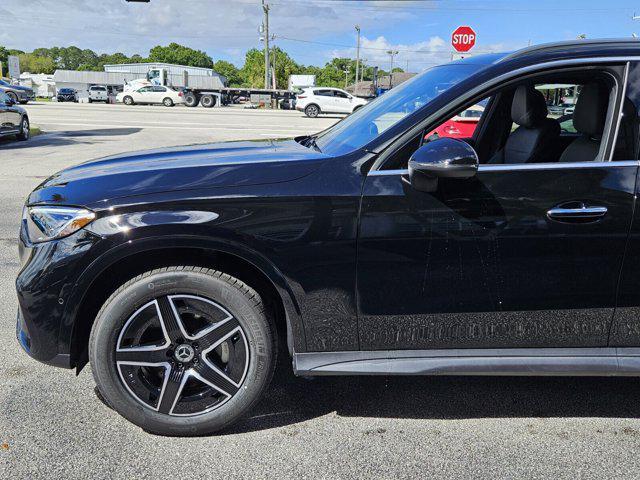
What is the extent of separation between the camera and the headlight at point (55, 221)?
2564 millimetres

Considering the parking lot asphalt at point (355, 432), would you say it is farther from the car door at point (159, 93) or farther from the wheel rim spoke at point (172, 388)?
the car door at point (159, 93)

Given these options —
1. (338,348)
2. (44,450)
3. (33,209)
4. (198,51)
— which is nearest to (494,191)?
(338,348)

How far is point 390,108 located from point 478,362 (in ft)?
4.87

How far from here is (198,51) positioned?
539 feet

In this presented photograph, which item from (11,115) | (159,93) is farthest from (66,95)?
(11,115)

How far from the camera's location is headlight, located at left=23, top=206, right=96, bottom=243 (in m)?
2.56

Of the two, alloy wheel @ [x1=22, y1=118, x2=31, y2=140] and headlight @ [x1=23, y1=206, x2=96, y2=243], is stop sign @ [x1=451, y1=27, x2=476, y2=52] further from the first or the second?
alloy wheel @ [x1=22, y1=118, x2=31, y2=140]

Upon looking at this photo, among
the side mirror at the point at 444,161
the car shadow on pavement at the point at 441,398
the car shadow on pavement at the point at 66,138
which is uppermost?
the side mirror at the point at 444,161

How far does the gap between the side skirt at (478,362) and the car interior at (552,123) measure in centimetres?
90

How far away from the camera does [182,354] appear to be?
107 inches

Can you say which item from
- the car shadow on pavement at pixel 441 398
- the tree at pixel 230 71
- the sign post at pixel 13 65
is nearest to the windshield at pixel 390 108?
the car shadow on pavement at pixel 441 398

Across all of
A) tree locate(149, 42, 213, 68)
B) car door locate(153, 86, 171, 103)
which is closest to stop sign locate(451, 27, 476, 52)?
car door locate(153, 86, 171, 103)

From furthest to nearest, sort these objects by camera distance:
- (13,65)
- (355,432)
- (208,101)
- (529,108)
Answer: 1. (13,65)
2. (208,101)
3. (529,108)
4. (355,432)

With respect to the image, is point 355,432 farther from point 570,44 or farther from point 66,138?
point 66,138
